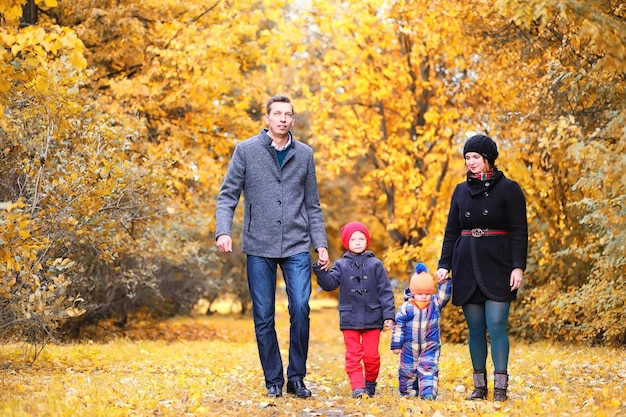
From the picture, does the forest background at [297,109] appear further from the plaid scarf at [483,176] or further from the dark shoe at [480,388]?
the dark shoe at [480,388]

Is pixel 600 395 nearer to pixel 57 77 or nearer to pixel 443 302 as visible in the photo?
pixel 443 302

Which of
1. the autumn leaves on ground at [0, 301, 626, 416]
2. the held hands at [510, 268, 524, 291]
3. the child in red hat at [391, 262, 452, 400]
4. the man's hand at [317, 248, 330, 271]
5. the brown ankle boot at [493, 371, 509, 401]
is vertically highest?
the man's hand at [317, 248, 330, 271]

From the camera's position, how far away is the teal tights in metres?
6.28

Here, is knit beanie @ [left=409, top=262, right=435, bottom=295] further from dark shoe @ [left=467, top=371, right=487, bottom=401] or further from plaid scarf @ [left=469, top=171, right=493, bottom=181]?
plaid scarf @ [left=469, top=171, right=493, bottom=181]

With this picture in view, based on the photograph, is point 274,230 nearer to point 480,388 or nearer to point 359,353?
point 359,353

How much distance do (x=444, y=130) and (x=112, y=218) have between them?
8.93 meters

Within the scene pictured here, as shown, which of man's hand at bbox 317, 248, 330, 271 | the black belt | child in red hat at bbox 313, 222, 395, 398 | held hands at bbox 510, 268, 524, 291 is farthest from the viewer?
child in red hat at bbox 313, 222, 395, 398

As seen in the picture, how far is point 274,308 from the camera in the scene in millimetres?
6773

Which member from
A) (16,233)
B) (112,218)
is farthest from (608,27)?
(112,218)

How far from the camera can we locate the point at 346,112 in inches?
726

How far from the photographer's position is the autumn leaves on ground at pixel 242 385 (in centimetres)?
568

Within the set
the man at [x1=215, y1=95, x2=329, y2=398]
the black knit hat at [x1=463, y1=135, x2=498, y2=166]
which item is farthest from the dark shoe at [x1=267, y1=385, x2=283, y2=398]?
the black knit hat at [x1=463, y1=135, x2=498, y2=166]

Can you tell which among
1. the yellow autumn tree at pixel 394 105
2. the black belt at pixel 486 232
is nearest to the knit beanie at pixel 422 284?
the black belt at pixel 486 232

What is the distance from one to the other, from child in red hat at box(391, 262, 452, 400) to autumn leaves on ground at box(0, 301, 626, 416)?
0.24 m
